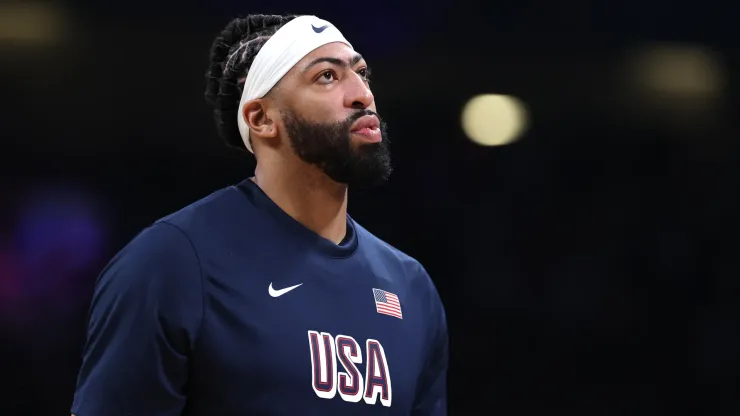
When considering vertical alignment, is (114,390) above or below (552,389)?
above

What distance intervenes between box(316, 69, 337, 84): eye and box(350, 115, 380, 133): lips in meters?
0.09

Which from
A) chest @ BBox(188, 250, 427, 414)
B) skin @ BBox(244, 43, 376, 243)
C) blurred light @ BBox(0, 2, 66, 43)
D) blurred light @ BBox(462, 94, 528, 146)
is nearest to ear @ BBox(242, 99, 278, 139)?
skin @ BBox(244, 43, 376, 243)

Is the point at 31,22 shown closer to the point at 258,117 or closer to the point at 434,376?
the point at 258,117

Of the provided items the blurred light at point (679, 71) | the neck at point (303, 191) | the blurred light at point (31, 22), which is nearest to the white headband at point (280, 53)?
the neck at point (303, 191)

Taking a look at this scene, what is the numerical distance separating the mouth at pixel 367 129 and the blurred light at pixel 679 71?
2.15 meters

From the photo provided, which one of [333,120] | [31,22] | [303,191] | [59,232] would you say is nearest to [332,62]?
[333,120]

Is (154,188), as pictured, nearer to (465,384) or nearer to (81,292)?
(81,292)

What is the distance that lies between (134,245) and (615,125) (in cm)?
243

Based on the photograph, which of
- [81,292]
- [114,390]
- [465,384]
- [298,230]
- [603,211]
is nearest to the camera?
[114,390]

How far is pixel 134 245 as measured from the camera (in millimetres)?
1523

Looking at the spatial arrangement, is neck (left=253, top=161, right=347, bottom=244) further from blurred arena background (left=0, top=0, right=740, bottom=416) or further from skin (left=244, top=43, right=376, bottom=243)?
blurred arena background (left=0, top=0, right=740, bottom=416)

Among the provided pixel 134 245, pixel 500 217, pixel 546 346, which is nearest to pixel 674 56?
pixel 500 217

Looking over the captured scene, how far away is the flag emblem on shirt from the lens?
67.5 inches

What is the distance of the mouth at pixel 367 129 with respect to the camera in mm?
1684
